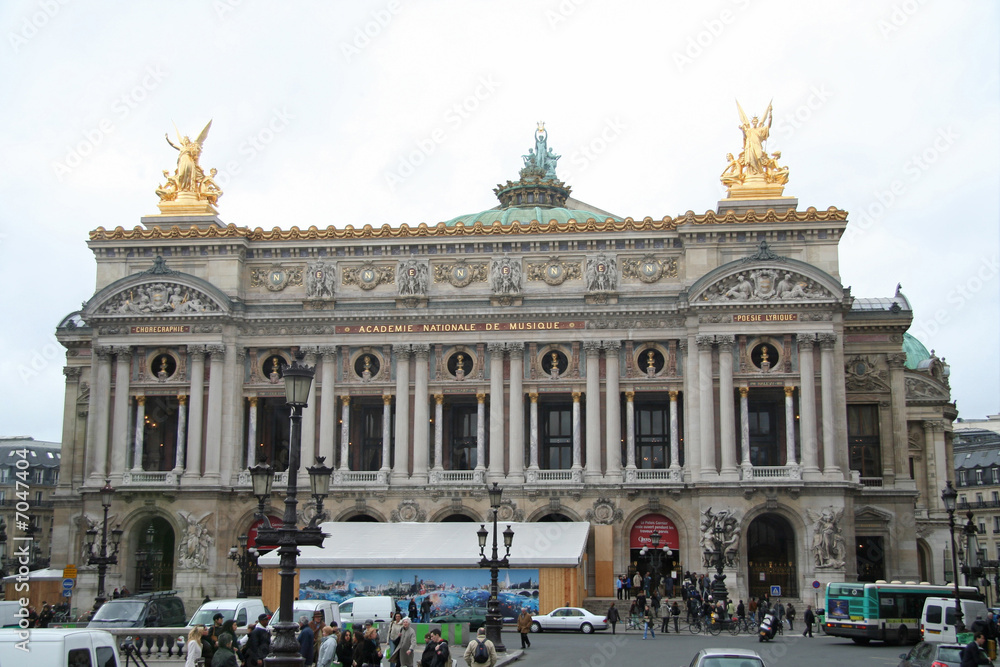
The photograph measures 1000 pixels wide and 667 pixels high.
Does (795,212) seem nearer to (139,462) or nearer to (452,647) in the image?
(452,647)

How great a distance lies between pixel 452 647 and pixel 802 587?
21.1m

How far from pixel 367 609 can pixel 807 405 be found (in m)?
24.9

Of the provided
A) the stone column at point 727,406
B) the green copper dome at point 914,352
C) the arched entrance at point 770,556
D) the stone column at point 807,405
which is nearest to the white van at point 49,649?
the stone column at point 727,406

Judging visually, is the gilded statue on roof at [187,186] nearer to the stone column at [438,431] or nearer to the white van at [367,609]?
the stone column at [438,431]

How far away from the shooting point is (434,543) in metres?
53.7

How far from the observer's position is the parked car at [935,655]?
27141 millimetres

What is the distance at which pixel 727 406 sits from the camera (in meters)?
57.7

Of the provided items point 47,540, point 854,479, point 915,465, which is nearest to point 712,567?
point 854,479

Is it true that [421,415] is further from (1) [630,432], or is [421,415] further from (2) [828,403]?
(2) [828,403]

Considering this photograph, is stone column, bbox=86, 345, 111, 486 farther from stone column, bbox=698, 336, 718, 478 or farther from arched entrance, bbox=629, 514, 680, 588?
stone column, bbox=698, 336, 718, 478

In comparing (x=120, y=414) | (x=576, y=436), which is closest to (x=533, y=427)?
(x=576, y=436)

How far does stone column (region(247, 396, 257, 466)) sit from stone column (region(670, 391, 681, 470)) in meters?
21.4

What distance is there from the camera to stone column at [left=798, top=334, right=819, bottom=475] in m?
56.8

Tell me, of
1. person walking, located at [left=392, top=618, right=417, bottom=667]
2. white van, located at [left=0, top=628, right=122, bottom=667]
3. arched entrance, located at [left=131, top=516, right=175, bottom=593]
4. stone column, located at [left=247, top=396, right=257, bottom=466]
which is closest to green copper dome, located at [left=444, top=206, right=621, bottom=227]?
stone column, located at [left=247, top=396, right=257, bottom=466]
